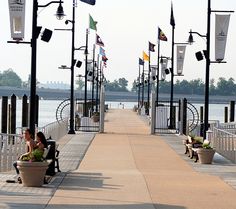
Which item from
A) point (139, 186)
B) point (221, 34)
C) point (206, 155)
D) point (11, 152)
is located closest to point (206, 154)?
point (206, 155)

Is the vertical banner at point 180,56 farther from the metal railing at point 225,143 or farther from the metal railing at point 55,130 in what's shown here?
the metal railing at point 225,143

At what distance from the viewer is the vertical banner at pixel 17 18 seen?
19641 mm

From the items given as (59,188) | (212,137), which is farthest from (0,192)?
(212,137)

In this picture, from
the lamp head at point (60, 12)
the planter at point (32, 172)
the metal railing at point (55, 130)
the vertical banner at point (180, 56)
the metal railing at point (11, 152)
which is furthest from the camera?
the vertical banner at point (180, 56)

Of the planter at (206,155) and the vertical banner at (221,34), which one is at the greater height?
the vertical banner at (221,34)

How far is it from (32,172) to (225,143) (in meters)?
12.1

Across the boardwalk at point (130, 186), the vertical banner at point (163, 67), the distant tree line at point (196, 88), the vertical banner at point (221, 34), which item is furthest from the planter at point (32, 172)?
the distant tree line at point (196, 88)

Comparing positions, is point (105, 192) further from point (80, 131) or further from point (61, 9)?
point (80, 131)

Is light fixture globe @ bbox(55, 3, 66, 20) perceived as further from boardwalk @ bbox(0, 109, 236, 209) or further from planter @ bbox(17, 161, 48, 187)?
planter @ bbox(17, 161, 48, 187)

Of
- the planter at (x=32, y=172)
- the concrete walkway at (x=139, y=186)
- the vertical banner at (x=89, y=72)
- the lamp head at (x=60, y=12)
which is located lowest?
the concrete walkway at (x=139, y=186)

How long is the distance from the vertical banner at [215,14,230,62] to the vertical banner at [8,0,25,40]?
29.7 feet

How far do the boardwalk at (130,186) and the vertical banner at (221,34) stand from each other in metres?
4.38

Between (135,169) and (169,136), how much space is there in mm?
18285

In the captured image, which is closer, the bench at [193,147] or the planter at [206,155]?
the planter at [206,155]
